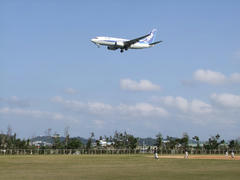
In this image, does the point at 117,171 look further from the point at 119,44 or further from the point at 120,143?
the point at 120,143

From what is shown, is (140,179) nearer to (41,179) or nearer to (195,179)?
(195,179)

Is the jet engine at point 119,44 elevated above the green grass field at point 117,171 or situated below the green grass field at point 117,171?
above

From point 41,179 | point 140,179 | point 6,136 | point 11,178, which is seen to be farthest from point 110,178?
point 6,136

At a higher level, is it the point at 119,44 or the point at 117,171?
the point at 119,44

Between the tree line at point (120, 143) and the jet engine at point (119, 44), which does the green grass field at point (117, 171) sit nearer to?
the jet engine at point (119, 44)

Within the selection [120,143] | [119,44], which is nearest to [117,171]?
[119,44]

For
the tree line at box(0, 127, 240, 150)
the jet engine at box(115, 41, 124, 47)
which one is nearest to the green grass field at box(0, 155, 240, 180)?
the jet engine at box(115, 41, 124, 47)

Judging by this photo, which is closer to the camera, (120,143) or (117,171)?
(117,171)

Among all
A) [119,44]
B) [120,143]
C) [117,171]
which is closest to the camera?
[117,171]

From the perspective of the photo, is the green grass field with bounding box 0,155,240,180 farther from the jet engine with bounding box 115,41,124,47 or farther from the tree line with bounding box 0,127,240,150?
the tree line with bounding box 0,127,240,150

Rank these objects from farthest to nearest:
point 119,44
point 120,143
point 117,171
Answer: point 120,143, point 119,44, point 117,171

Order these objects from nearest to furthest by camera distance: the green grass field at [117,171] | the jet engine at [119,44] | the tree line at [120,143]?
the green grass field at [117,171] → the jet engine at [119,44] → the tree line at [120,143]

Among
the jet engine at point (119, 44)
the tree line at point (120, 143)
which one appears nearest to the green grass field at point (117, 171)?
the jet engine at point (119, 44)

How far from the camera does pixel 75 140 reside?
13488 centimetres
